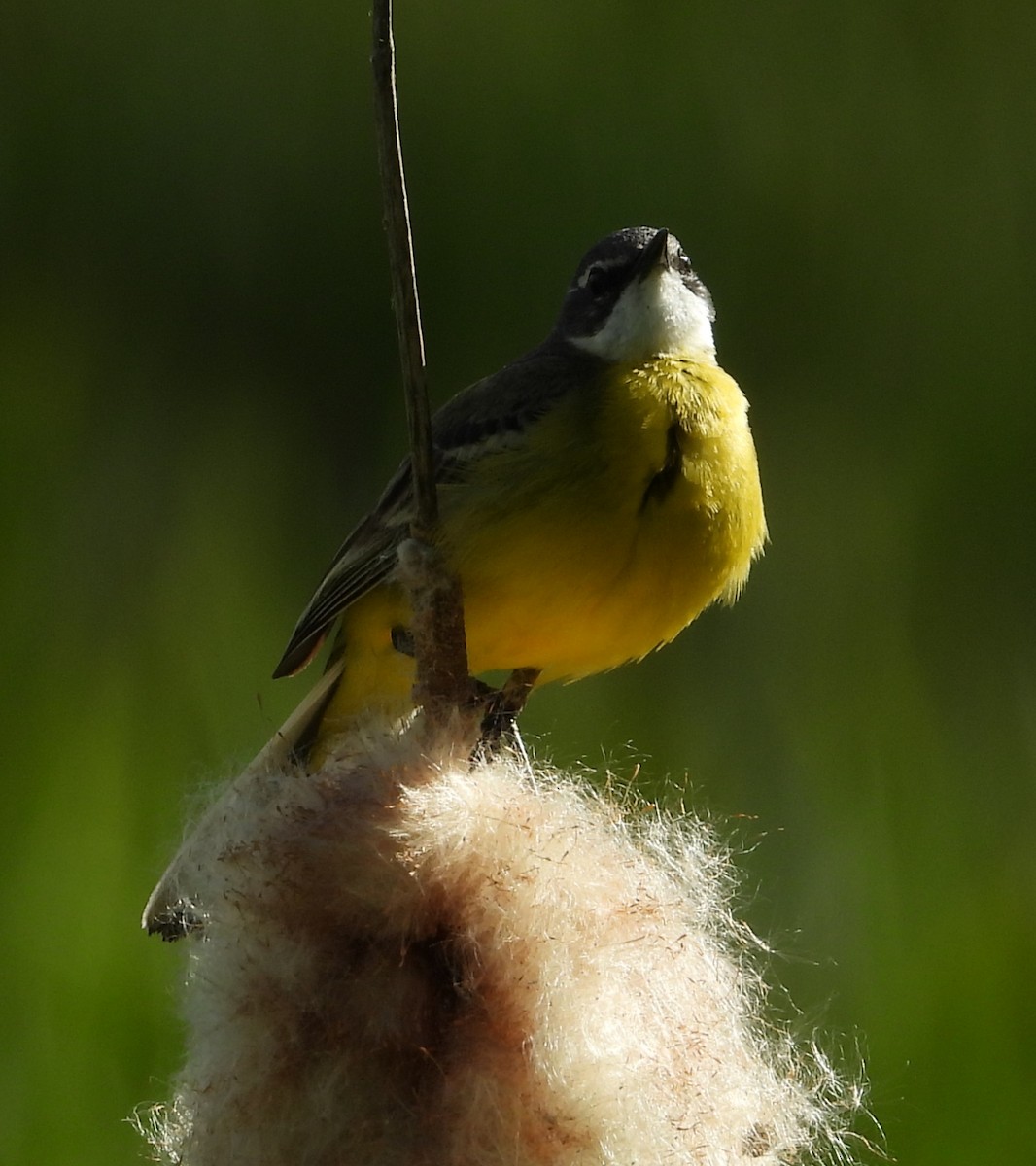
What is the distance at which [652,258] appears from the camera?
3.53m

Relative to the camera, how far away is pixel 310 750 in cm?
315

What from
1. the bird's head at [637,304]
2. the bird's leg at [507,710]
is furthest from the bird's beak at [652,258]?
the bird's leg at [507,710]

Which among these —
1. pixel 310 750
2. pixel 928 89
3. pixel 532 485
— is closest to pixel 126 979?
pixel 310 750

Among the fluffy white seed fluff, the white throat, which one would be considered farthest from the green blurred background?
the fluffy white seed fluff

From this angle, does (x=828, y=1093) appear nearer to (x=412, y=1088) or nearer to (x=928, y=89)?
(x=412, y=1088)

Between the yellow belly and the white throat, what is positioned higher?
the white throat

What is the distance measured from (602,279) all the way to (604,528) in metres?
0.89

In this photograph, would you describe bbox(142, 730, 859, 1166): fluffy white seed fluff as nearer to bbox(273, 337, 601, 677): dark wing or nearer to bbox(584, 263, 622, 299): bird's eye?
bbox(273, 337, 601, 677): dark wing

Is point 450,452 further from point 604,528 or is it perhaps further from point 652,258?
point 652,258

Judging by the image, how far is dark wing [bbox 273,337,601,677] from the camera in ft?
10.1

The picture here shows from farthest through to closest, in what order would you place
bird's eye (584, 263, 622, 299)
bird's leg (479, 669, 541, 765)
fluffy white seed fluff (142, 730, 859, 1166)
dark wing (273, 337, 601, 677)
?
1. bird's eye (584, 263, 622, 299)
2. dark wing (273, 337, 601, 677)
3. bird's leg (479, 669, 541, 765)
4. fluffy white seed fluff (142, 730, 859, 1166)

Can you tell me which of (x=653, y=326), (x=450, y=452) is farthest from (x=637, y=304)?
(x=450, y=452)

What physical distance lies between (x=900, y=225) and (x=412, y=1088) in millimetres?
3878

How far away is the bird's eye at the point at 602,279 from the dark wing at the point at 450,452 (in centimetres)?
15
